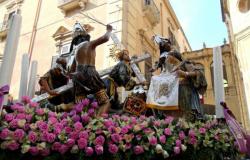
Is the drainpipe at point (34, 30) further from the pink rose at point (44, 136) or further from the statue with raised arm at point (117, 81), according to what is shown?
the pink rose at point (44, 136)

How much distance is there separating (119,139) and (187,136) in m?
0.84

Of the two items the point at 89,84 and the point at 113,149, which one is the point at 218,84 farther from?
the point at 113,149

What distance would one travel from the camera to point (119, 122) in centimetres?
298

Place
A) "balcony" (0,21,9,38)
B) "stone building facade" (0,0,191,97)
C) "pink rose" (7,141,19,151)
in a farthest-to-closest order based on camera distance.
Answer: "balcony" (0,21,9,38) → "stone building facade" (0,0,191,97) → "pink rose" (7,141,19,151)

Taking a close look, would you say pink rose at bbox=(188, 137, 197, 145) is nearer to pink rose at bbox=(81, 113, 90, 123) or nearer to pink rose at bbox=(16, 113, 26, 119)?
pink rose at bbox=(81, 113, 90, 123)

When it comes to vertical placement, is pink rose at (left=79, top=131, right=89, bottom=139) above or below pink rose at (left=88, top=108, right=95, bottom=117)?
below

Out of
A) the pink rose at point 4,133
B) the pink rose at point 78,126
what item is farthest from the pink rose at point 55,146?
the pink rose at point 4,133

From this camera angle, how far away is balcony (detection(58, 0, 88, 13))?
33.4 feet

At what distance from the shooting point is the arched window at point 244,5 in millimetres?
13242

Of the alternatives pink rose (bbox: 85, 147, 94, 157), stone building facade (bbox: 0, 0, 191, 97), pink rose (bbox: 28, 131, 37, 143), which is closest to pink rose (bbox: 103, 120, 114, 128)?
pink rose (bbox: 85, 147, 94, 157)

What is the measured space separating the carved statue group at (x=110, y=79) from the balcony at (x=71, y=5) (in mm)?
6062

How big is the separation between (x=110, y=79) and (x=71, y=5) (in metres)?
7.18

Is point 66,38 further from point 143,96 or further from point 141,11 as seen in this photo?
point 143,96

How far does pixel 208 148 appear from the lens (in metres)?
3.04
